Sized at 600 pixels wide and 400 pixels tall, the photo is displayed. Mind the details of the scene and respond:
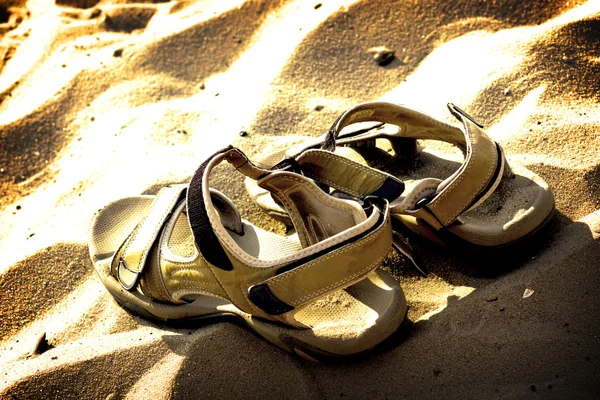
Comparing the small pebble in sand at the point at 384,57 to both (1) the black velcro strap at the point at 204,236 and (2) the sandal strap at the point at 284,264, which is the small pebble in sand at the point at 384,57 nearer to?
(2) the sandal strap at the point at 284,264

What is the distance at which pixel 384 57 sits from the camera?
8.61 ft

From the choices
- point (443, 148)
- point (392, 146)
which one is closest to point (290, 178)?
point (392, 146)

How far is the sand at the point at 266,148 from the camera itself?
Answer: 5.07ft

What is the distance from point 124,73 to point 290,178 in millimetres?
1530

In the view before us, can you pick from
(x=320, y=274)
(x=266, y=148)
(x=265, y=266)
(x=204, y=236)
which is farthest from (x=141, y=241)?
(x=266, y=148)

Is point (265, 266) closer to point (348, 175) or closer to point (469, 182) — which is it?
point (348, 175)

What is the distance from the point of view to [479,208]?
1.83 m

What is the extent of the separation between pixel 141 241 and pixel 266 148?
2.51ft

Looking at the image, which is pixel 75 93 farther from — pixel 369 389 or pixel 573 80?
pixel 573 80

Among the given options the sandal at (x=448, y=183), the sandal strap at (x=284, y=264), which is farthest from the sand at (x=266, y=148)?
the sandal strap at (x=284, y=264)

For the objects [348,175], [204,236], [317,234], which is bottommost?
[317,234]

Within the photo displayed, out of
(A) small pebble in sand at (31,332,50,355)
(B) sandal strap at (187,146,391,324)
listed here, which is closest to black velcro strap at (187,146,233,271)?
(B) sandal strap at (187,146,391,324)

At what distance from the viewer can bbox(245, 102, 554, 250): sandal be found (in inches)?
65.9

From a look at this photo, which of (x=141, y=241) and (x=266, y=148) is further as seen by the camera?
(x=266, y=148)
